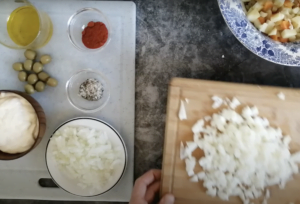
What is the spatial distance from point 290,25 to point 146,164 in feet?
2.19

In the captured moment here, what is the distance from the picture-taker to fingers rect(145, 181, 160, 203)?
955 millimetres

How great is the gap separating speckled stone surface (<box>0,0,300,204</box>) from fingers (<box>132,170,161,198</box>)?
0.20 metres

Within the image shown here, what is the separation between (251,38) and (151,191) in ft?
1.86

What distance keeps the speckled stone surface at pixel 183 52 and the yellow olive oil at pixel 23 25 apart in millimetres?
365

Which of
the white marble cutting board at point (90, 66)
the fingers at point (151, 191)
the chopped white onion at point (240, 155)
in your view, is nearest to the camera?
the chopped white onion at point (240, 155)

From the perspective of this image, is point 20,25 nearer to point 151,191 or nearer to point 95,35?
point 95,35

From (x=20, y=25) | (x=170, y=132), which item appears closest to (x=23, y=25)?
(x=20, y=25)

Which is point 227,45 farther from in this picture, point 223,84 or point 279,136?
point 279,136

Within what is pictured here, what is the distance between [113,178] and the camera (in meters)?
1.02

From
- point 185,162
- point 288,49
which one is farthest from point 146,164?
point 288,49

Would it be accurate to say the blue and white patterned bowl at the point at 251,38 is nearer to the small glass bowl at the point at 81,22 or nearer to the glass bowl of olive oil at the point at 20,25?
the small glass bowl at the point at 81,22

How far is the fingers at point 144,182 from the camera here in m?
0.94

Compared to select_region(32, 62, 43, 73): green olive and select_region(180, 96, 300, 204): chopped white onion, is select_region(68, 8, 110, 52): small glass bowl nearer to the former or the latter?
select_region(32, 62, 43, 73): green olive

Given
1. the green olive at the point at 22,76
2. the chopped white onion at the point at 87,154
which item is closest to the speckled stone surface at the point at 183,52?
the chopped white onion at the point at 87,154
